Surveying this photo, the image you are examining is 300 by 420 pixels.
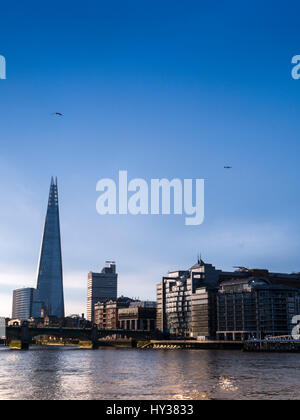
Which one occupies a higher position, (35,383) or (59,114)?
(59,114)
